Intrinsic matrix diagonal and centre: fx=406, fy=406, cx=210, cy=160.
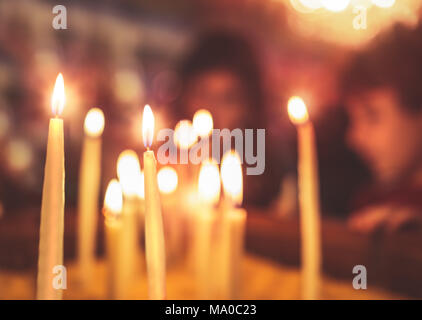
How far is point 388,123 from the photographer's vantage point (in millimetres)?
907

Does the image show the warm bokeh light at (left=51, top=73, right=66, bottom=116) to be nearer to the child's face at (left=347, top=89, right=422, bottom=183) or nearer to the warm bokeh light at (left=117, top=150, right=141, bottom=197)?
the warm bokeh light at (left=117, top=150, right=141, bottom=197)

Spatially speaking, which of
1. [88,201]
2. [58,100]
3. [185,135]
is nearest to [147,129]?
[58,100]

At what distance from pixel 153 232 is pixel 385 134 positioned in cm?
74

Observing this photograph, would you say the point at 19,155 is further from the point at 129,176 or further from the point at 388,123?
the point at 388,123

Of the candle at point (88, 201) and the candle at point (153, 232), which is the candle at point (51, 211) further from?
the candle at point (88, 201)

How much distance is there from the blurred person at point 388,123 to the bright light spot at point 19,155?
2.55 ft

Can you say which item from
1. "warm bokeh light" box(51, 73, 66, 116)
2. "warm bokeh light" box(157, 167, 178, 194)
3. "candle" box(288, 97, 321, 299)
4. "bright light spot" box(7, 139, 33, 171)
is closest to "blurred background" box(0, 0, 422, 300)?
"bright light spot" box(7, 139, 33, 171)

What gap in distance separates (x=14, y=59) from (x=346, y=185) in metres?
0.86

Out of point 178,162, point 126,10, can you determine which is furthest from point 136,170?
point 126,10

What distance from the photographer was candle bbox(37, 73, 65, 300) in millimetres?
320

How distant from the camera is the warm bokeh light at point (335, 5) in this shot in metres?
0.94

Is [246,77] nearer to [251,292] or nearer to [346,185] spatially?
[346,185]

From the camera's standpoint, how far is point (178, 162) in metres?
0.95

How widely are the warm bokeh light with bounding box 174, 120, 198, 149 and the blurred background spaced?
50mm
